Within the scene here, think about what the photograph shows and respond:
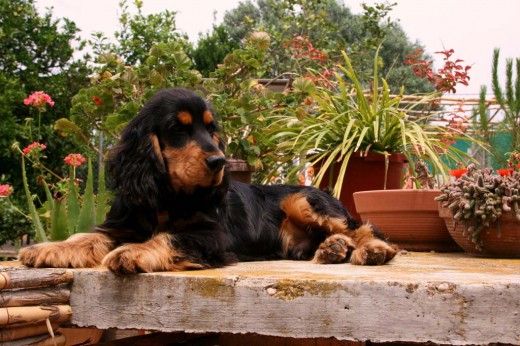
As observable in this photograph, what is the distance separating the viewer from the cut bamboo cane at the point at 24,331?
99.0 inches

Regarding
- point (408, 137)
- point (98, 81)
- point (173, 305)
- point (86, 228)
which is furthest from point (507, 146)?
point (173, 305)

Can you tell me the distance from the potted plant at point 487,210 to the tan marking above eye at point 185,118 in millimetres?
1564

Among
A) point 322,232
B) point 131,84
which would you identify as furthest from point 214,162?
point 131,84

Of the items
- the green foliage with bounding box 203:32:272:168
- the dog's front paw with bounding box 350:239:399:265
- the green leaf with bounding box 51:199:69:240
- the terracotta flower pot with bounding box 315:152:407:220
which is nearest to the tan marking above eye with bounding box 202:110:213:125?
the dog's front paw with bounding box 350:239:399:265

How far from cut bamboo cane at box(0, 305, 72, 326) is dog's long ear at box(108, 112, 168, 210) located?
23.7 inches

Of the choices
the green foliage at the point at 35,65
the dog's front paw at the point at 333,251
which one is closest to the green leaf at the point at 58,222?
the dog's front paw at the point at 333,251

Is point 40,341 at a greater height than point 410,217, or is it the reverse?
point 410,217

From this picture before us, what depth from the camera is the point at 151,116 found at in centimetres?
315

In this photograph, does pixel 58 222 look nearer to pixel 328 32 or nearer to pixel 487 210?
pixel 487 210

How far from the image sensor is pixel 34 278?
259 centimetres

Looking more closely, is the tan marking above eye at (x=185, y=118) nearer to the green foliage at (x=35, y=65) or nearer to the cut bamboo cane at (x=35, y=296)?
the cut bamboo cane at (x=35, y=296)

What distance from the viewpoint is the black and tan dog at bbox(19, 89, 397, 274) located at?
2.85 meters

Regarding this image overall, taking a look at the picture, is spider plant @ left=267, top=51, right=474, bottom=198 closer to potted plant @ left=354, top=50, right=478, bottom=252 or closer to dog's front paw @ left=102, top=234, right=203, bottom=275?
potted plant @ left=354, top=50, right=478, bottom=252

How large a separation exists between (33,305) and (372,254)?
5.02 feet
